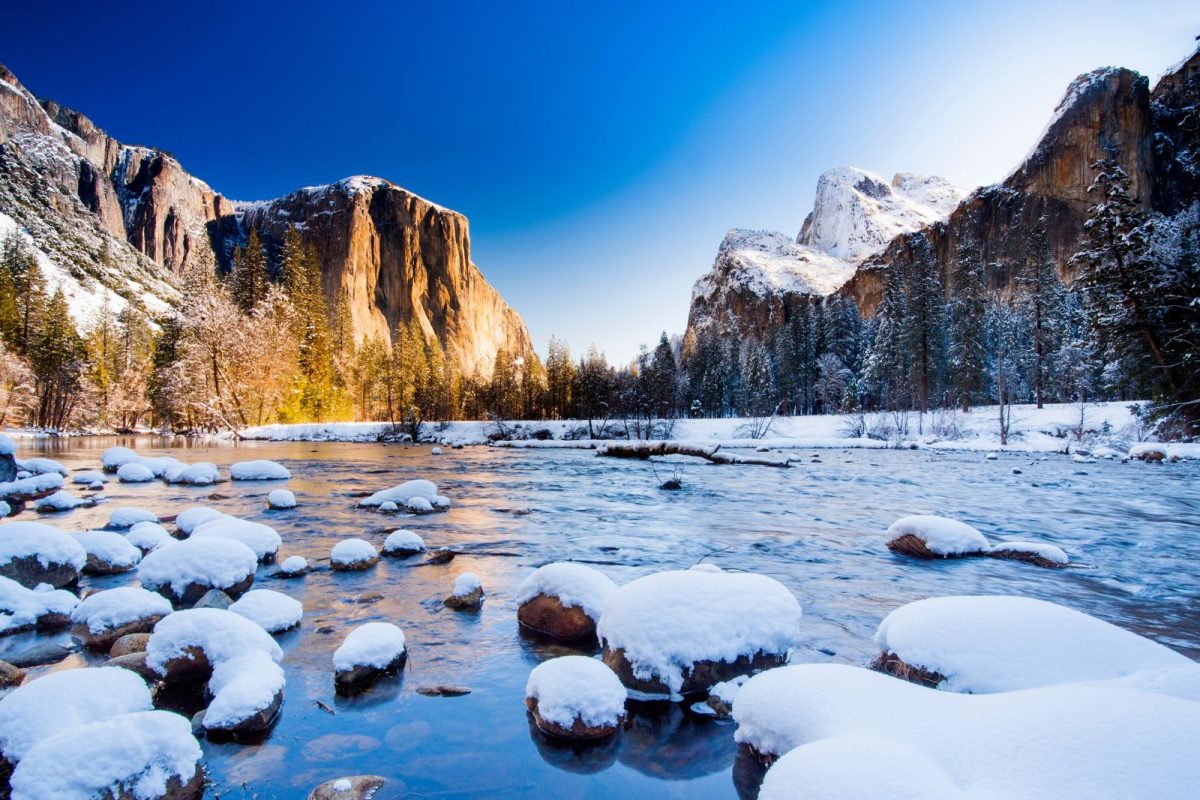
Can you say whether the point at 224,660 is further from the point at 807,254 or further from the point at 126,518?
the point at 807,254

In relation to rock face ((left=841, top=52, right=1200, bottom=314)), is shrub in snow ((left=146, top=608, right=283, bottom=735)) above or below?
below

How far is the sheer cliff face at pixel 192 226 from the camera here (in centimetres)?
11550

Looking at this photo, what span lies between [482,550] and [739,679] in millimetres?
4911

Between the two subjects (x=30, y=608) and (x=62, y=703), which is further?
(x=30, y=608)

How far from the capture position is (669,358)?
222 ft

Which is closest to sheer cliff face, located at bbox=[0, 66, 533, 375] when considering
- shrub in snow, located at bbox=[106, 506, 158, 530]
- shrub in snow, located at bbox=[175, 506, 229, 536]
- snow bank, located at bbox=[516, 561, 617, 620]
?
shrub in snow, located at bbox=[106, 506, 158, 530]

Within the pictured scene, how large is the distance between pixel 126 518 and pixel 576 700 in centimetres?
874

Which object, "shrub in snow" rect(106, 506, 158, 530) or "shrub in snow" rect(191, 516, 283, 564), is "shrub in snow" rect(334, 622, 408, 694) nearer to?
"shrub in snow" rect(191, 516, 283, 564)

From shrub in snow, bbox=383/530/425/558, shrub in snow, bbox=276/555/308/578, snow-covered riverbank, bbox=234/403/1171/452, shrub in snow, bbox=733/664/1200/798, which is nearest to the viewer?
shrub in snow, bbox=733/664/1200/798

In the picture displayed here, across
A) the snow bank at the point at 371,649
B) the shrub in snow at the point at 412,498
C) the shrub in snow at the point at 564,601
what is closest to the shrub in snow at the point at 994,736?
the shrub in snow at the point at 564,601

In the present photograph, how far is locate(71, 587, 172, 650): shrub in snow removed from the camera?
399cm

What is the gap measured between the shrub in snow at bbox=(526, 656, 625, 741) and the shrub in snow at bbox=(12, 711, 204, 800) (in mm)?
1675

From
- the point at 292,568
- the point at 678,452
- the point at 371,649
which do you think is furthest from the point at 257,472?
the point at 678,452

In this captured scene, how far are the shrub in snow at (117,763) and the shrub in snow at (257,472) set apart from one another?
1465 cm
